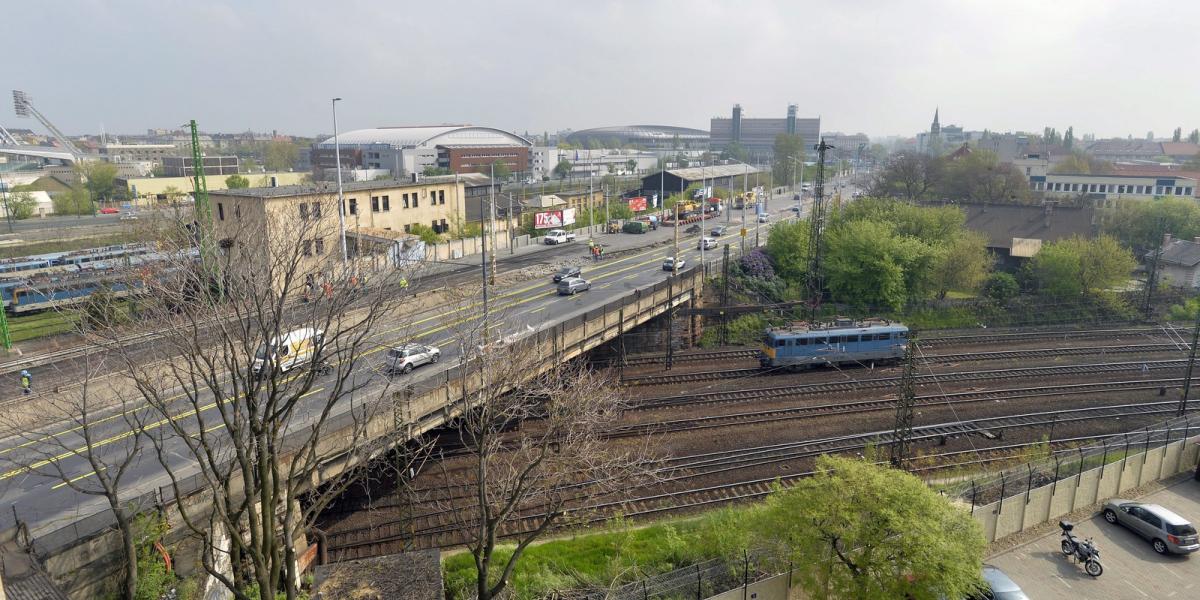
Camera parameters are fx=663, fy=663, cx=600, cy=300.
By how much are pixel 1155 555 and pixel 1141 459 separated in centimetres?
466

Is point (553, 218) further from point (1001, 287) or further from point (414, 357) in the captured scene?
point (414, 357)

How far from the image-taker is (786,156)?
111625 mm

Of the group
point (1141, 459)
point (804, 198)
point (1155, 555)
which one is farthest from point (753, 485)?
point (804, 198)

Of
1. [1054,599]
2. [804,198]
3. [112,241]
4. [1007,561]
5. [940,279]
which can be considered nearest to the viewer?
[1054,599]

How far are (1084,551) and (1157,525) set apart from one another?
116 inches

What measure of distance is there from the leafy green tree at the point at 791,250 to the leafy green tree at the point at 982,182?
38.7 metres

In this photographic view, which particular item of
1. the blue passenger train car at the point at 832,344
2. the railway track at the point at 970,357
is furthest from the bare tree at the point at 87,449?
the blue passenger train car at the point at 832,344

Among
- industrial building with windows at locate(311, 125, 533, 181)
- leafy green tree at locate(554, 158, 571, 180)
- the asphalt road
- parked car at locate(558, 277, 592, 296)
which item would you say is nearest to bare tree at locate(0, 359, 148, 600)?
the asphalt road

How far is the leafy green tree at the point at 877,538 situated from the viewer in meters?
12.8

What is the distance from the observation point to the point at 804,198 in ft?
330

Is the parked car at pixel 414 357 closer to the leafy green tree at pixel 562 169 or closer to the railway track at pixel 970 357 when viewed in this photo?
the railway track at pixel 970 357

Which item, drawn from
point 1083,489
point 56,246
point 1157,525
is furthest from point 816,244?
point 56,246

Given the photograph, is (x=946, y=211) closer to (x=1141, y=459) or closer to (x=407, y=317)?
(x=1141, y=459)

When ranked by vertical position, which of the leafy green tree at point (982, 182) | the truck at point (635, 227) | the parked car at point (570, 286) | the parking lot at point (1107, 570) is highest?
the leafy green tree at point (982, 182)
